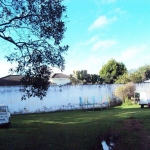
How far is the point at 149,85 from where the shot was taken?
32.2 m

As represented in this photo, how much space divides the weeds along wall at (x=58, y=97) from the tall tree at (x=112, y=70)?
37.3ft

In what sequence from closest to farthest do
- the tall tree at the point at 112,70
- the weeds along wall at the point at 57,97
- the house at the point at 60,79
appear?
the weeds along wall at the point at 57,97 → the tall tree at the point at 112,70 → the house at the point at 60,79

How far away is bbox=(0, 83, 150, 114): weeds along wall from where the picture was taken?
23.1 metres

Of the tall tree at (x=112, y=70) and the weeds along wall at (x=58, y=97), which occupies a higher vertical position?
the tall tree at (x=112, y=70)

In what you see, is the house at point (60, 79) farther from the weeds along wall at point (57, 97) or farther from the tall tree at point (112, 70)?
the weeds along wall at point (57, 97)

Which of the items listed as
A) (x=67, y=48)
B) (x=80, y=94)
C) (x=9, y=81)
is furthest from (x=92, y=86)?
(x=67, y=48)

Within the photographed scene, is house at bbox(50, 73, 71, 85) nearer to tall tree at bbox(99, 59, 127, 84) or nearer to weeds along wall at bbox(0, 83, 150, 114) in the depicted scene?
tall tree at bbox(99, 59, 127, 84)

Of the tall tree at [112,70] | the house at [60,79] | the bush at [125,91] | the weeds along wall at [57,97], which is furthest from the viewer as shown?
the house at [60,79]

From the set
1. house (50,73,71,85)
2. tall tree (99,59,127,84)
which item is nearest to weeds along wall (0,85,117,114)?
tall tree (99,59,127,84)

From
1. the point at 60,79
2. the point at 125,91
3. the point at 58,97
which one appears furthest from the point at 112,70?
the point at 58,97

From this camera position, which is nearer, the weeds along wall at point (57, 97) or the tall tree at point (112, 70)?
the weeds along wall at point (57, 97)

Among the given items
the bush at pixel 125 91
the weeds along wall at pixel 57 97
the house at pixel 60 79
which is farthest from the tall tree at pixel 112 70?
the bush at pixel 125 91

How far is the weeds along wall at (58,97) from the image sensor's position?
23.1 m

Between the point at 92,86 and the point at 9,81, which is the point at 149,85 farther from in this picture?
the point at 9,81
